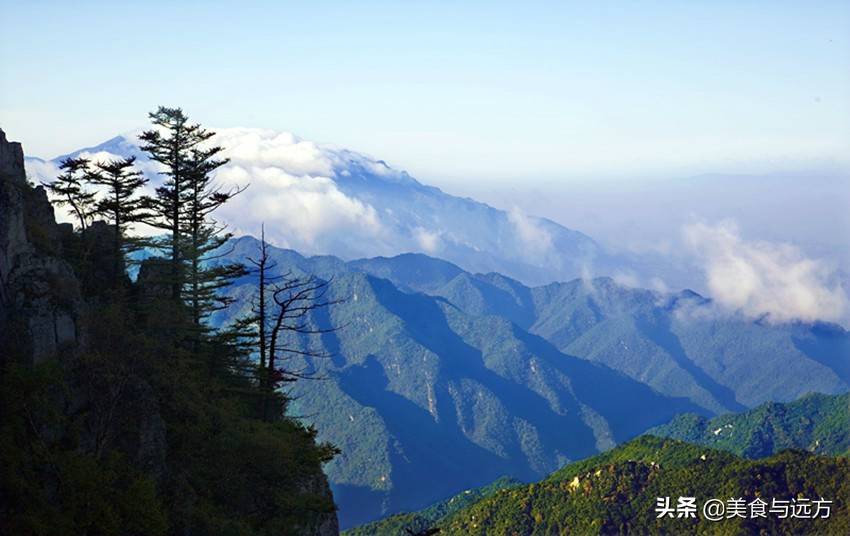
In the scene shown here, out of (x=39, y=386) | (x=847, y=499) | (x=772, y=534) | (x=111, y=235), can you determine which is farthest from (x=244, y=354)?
(x=847, y=499)

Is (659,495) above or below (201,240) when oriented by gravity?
below

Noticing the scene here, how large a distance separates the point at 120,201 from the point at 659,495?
10744cm

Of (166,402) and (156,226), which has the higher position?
(156,226)

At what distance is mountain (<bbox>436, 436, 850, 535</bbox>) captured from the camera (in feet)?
405

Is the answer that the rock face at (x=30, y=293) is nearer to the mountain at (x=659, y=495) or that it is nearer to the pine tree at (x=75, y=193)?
the pine tree at (x=75, y=193)

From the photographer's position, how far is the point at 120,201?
149ft

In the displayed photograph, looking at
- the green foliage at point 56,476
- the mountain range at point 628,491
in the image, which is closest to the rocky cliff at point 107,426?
the green foliage at point 56,476

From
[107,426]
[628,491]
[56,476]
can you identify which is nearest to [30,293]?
[107,426]

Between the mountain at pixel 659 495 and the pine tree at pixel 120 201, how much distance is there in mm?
94340

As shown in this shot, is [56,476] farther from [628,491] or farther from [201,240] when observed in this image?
[628,491]

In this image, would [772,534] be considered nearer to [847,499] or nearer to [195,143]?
[847,499]

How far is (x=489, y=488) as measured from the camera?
197875mm

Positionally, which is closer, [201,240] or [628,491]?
[201,240]

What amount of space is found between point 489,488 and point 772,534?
86.7m
